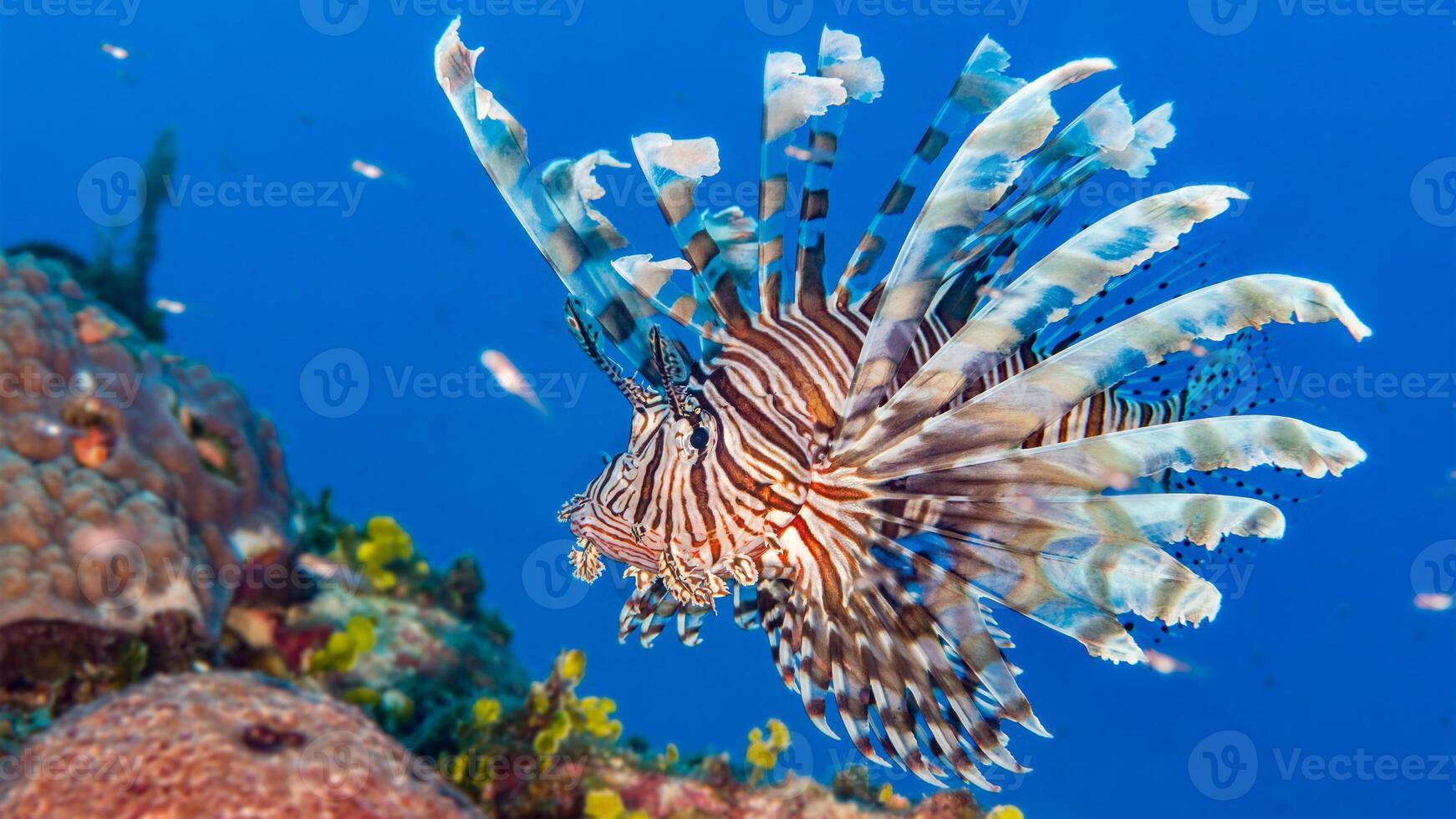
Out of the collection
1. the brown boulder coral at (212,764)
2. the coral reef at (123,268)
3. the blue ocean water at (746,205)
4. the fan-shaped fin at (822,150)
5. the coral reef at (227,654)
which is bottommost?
the brown boulder coral at (212,764)

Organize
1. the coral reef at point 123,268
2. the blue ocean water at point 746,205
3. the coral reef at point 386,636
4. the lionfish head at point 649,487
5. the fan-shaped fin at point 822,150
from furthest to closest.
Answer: the blue ocean water at point 746,205, the coral reef at point 123,268, the coral reef at point 386,636, the fan-shaped fin at point 822,150, the lionfish head at point 649,487

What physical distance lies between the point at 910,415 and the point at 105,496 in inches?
172

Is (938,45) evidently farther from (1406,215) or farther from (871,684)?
(871,684)

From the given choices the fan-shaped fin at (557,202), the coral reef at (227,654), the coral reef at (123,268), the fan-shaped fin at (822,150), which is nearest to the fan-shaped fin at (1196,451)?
the fan-shaped fin at (822,150)

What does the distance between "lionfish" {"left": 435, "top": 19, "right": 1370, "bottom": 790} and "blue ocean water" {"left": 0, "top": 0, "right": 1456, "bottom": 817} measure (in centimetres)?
2106

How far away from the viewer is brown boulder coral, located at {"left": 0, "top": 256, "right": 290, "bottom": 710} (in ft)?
14.5

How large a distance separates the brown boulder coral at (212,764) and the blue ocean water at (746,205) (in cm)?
2082

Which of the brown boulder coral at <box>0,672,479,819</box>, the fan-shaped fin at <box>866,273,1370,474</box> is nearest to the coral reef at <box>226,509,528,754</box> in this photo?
the brown boulder coral at <box>0,672,479,819</box>

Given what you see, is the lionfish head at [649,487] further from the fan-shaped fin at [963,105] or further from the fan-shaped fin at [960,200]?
the fan-shaped fin at [963,105]

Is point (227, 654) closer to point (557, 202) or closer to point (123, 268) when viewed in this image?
point (557, 202)

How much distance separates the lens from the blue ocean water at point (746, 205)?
45594 mm

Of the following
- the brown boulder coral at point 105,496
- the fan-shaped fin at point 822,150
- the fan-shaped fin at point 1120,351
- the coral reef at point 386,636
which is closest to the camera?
the fan-shaped fin at point 1120,351

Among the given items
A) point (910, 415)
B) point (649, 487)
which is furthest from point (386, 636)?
point (910, 415)

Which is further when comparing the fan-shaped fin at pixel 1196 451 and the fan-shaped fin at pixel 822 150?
the fan-shaped fin at pixel 822 150
